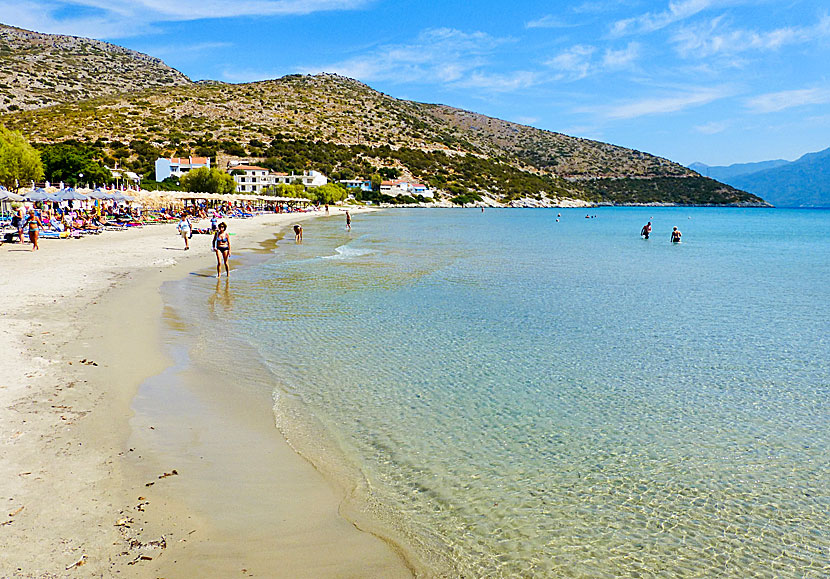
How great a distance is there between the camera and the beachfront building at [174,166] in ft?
263

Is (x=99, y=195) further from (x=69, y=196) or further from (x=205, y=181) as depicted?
(x=205, y=181)

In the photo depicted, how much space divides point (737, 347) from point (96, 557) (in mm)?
11277

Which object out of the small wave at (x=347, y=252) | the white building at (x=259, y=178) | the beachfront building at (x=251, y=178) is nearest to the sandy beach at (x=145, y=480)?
the small wave at (x=347, y=252)

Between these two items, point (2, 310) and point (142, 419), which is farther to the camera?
point (2, 310)

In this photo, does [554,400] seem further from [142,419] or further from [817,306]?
[817,306]

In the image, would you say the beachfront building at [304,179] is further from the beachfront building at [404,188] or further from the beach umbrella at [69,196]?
the beach umbrella at [69,196]

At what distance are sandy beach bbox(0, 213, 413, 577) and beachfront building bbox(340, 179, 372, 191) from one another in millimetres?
106928

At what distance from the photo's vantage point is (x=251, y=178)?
96625 mm

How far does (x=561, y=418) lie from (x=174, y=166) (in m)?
84.6

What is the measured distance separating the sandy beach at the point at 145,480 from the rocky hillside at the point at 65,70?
4636 inches

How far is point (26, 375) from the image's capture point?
743cm

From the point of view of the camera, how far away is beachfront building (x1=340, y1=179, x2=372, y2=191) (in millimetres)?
114650

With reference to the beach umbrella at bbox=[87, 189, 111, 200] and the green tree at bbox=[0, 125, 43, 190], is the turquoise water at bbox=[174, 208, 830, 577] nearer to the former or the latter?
the beach umbrella at bbox=[87, 189, 111, 200]

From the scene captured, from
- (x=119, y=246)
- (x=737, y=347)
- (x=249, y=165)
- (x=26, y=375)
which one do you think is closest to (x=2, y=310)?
(x=26, y=375)
